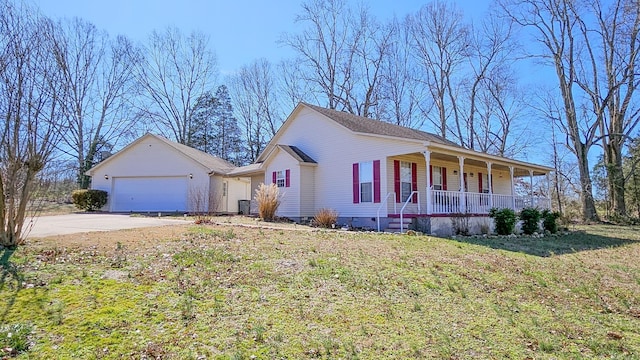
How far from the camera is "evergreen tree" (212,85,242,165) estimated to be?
123 feet

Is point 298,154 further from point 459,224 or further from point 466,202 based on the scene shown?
point 459,224

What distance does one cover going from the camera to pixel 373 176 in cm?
1505

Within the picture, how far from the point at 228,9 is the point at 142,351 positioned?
15612 millimetres

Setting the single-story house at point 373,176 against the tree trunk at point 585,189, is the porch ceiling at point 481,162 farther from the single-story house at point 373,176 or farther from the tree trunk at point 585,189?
the tree trunk at point 585,189

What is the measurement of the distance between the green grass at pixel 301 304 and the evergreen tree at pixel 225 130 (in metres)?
30.9

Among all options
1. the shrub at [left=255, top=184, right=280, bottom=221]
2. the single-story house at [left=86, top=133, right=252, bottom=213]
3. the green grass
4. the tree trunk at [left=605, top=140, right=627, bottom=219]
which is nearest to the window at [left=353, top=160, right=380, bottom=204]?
the shrub at [left=255, top=184, right=280, bottom=221]

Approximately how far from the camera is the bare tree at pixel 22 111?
650 cm

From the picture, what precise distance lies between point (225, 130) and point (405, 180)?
26.3 metres

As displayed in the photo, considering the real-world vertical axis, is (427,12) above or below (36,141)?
above

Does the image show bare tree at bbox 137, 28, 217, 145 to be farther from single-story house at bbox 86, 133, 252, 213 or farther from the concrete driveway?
the concrete driveway

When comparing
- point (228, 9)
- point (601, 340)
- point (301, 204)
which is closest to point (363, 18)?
point (228, 9)

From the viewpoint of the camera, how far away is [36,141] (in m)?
6.91

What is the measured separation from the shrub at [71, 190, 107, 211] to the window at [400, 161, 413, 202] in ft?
62.6

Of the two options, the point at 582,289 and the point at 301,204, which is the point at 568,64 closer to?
the point at 301,204
